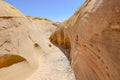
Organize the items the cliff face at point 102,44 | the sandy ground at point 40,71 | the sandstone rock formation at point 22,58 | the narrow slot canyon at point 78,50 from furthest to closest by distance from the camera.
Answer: the sandstone rock formation at point 22,58
the sandy ground at point 40,71
the narrow slot canyon at point 78,50
the cliff face at point 102,44

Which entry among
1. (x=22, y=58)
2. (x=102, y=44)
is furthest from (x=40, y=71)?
(x=102, y=44)

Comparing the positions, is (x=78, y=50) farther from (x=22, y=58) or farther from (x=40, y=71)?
(x=22, y=58)

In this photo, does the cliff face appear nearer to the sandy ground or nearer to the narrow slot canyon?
the narrow slot canyon

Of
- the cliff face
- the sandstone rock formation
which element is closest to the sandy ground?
the sandstone rock formation

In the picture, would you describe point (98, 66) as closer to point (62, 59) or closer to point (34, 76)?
point (34, 76)

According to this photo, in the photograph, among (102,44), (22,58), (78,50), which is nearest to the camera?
(102,44)

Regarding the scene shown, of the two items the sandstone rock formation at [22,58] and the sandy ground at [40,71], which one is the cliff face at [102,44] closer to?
the sandy ground at [40,71]

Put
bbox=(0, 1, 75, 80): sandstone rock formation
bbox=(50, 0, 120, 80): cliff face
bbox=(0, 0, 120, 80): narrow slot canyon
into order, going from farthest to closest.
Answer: bbox=(0, 1, 75, 80): sandstone rock formation → bbox=(0, 0, 120, 80): narrow slot canyon → bbox=(50, 0, 120, 80): cliff face

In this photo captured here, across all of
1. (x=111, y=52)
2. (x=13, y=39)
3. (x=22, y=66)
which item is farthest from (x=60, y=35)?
(x=111, y=52)

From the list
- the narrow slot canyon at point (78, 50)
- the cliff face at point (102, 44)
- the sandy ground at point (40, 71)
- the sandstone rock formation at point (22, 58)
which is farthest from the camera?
the sandstone rock formation at point (22, 58)

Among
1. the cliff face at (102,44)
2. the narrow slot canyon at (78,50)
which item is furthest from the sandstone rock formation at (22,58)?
the cliff face at (102,44)

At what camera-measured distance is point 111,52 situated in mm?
3027

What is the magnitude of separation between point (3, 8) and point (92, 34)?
5921 millimetres

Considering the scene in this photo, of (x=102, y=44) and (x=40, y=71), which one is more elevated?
(x=102, y=44)
